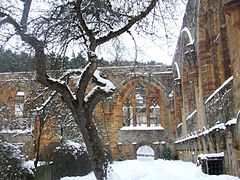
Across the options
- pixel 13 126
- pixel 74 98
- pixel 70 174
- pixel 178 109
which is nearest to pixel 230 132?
pixel 74 98

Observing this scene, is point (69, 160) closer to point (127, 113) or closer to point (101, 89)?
point (101, 89)

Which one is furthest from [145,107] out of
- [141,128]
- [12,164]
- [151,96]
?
[12,164]

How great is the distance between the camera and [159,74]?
29891 mm

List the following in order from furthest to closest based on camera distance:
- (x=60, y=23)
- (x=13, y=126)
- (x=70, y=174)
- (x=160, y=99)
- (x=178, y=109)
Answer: (x=160, y=99) → (x=178, y=109) → (x=13, y=126) → (x=70, y=174) → (x=60, y=23)

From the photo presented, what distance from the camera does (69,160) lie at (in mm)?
13641

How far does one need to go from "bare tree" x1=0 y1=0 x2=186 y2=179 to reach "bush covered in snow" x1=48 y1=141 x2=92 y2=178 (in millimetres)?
4553

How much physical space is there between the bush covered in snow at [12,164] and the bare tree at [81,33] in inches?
68.4

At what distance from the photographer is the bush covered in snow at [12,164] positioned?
8062 millimetres

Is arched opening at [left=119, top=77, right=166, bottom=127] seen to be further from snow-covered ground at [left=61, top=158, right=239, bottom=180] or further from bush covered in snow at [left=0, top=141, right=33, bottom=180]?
bush covered in snow at [left=0, top=141, right=33, bottom=180]

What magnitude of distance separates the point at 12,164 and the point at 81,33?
3658 millimetres

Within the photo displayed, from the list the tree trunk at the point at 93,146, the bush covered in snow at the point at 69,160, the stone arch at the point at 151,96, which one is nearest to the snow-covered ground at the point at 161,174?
the bush covered in snow at the point at 69,160

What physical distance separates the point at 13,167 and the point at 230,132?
5314 mm

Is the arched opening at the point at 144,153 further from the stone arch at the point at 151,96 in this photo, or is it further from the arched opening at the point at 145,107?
the stone arch at the point at 151,96

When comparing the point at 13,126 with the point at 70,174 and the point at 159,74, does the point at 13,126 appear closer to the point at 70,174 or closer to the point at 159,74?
the point at 70,174
